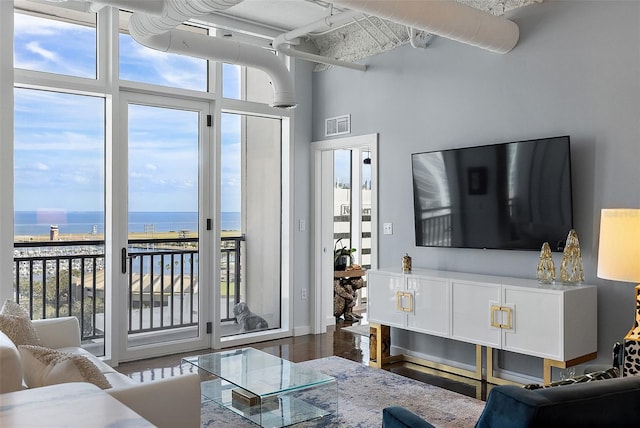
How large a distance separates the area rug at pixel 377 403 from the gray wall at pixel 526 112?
73cm

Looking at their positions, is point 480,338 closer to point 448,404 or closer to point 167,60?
point 448,404

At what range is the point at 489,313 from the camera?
4098mm

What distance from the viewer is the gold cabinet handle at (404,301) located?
461 centimetres

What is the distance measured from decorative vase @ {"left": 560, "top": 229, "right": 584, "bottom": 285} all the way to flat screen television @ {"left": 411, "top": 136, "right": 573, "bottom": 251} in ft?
0.35

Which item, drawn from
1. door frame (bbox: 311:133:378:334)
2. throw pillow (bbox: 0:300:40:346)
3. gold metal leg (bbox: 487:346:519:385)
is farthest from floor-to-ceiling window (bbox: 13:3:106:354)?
gold metal leg (bbox: 487:346:519:385)

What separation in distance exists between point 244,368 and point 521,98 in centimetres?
287

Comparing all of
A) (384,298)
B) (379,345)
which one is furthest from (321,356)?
(384,298)

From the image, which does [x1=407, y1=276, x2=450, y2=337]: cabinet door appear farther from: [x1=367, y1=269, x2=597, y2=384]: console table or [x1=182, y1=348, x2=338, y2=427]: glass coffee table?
[x1=182, y1=348, x2=338, y2=427]: glass coffee table

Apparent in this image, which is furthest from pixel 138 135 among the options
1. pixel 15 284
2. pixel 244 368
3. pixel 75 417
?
pixel 75 417

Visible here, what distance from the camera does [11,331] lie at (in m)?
2.77

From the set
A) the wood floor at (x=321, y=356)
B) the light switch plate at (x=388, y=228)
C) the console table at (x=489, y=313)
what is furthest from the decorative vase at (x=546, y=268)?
the light switch plate at (x=388, y=228)

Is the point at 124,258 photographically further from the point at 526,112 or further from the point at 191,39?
the point at 526,112

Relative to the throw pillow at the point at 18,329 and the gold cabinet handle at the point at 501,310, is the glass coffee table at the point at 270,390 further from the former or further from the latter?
the gold cabinet handle at the point at 501,310

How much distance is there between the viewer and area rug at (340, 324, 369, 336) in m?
6.14
